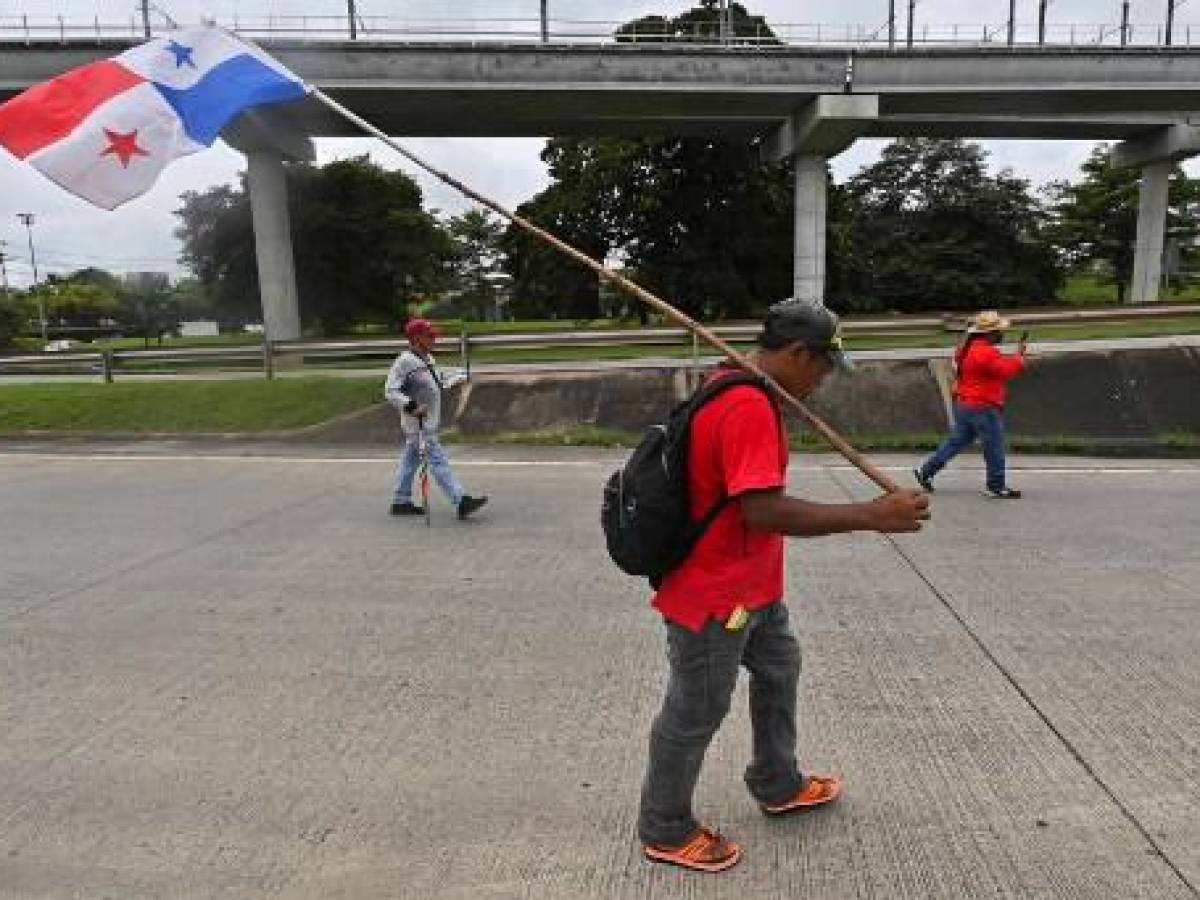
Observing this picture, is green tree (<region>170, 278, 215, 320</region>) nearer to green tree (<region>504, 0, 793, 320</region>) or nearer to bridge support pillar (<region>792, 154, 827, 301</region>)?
green tree (<region>504, 0, 793, 320</region>)

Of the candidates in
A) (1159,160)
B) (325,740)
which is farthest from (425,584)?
(1159,160)

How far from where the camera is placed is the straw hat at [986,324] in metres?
8.17

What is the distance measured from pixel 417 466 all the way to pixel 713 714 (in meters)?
5.70

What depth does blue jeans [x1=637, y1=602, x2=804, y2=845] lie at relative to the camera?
2678 millimetres

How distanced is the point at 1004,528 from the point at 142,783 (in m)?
5.88

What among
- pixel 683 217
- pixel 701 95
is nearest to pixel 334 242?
pixel 683 217

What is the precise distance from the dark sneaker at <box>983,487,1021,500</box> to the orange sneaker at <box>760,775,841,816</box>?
5.49m

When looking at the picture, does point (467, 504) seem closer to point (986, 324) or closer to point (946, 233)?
point (986, 324)

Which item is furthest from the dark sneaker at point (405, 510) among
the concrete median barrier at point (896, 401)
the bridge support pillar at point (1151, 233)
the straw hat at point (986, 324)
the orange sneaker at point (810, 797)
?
the bridge support pillar at point (1151, 233)

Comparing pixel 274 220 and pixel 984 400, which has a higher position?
pixel 274 220

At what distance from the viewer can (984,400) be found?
8.18 m

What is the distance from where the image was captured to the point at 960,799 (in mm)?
3156

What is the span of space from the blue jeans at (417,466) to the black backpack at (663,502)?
16.8 ft

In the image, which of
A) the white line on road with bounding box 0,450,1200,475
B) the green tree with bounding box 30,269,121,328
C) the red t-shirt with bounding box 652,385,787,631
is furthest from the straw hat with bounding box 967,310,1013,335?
the green tree with bounding box 30,269,121,328
